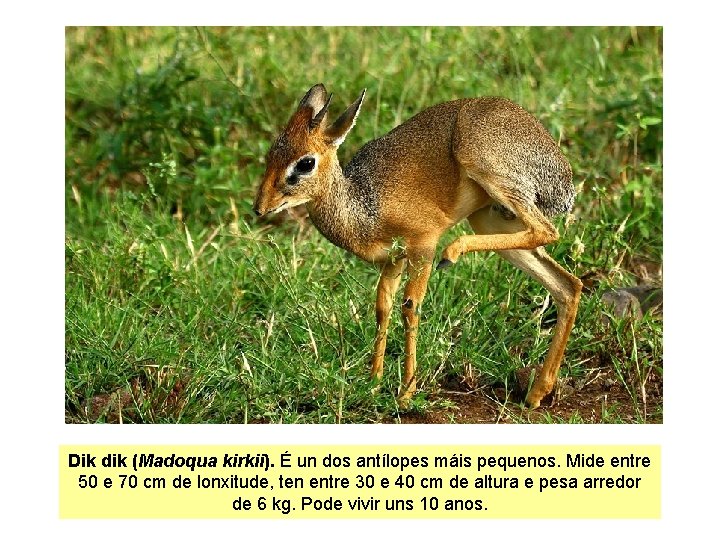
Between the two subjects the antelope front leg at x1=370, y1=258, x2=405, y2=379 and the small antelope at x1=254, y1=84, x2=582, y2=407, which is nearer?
the small antelope at x1=254, y1=84, x2=582, y2=407

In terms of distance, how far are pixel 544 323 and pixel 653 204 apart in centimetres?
118

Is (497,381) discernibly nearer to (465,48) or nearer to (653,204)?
(653,204)

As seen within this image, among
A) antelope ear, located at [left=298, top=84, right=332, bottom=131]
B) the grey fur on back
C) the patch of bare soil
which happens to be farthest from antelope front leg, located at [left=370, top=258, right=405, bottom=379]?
antelope ear, located at [left=298, top=84, right=332, bottom=131]

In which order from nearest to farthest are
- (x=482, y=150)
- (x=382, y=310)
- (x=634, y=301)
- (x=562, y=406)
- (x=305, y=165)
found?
(x=305, y=165) < (x=482, y=150) < (x=382, y=310) < (x=562, y=406) < (x=634, y=301)

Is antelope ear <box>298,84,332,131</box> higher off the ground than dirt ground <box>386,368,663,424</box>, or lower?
higher

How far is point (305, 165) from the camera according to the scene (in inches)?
215

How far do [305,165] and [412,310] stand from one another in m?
0.82

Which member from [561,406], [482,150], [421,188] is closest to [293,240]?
[421,188]

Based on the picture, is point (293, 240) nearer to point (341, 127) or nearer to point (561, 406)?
point (341, 127)

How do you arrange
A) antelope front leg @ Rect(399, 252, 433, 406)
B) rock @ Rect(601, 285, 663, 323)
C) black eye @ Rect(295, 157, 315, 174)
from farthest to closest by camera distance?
rock @ Rect(601, 285, 663, 323)
antelope front leg @ Rect(399, 252, 433, 406)
black eye @ Rect(295, 157, 315, 174)

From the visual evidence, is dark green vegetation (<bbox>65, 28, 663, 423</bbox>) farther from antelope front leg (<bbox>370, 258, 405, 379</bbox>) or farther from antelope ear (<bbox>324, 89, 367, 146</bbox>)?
antelope ear (<bbox>324, 89, 367, 146</bbox>)

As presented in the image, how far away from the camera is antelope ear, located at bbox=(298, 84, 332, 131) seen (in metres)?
5.46

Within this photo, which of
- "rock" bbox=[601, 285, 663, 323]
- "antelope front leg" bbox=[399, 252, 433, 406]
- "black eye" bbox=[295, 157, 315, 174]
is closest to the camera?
"black eye" bbox=[295, 157, 315, 174]

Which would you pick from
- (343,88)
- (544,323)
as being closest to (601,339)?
(544,323)
